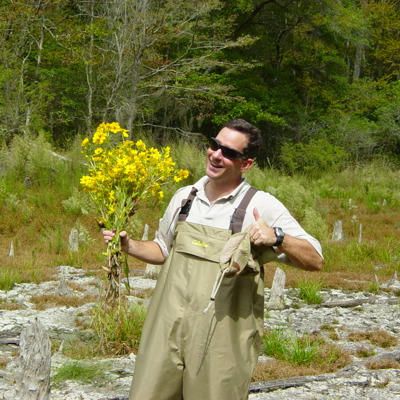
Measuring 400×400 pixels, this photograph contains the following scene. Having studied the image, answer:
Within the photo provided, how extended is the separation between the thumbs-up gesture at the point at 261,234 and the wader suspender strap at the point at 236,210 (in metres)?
0.17

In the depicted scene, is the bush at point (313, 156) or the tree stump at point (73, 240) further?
the bush at point (313, 156)

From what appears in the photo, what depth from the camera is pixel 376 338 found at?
263 inches

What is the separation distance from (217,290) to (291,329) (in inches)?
179

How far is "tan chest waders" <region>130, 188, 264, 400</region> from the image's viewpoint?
278 centimetres

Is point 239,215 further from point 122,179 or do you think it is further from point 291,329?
point 291,329

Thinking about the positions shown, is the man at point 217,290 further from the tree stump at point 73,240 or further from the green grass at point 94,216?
the tree stump at point 73,240

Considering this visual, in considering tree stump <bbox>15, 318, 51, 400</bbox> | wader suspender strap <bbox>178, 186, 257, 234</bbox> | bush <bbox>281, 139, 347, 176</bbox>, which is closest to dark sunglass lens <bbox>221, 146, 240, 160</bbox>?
wader suspender strap <bbox>178, 186, 257, 234</bbox>

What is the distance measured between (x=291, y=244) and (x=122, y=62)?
1669 cm

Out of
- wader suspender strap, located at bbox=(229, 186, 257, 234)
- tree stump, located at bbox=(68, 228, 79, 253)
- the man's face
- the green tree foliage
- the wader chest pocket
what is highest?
the green tree foliage

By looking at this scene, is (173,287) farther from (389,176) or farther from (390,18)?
(390,18)

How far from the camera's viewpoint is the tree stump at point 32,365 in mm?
3740

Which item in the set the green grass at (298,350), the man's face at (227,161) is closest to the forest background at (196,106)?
the green grass at (298,350)

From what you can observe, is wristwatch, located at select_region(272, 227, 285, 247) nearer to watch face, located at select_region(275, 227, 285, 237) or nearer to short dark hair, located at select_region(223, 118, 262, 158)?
watch face, located at select_region(275, 227, 285, 237)

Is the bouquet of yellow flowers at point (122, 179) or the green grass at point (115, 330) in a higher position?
the bouquet of yellow flowers at point (122, 179)
